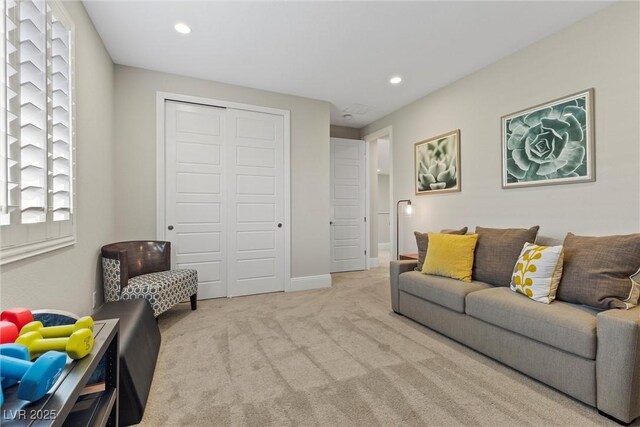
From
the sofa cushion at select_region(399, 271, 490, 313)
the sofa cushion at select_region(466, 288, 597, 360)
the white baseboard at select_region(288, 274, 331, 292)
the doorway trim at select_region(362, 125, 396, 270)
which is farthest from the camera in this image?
the doorway trim at select_region(362, 125, 396, 270)

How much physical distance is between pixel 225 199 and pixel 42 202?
86.1 inches

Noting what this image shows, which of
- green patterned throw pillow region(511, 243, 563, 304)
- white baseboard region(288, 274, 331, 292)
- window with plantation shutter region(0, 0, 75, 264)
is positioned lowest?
white baseboard region(288, 274, 331, 292)

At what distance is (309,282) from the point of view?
4094 millimetres

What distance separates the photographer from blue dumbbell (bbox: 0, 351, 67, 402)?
0.63m

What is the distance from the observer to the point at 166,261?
3096 mm

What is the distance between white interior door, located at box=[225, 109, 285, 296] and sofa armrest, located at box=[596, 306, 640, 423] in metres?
3.19

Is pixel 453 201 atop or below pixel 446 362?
atop

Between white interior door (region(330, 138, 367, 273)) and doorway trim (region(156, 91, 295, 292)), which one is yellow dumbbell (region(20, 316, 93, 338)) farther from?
white interior door (region(330, 138, 367, 273))

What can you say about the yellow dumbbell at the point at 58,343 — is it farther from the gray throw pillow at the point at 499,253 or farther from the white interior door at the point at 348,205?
the white interior door at the point at 348,205

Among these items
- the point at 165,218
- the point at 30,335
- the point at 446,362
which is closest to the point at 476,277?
the point at 446,362

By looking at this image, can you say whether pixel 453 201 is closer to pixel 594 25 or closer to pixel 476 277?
pixel 476 277

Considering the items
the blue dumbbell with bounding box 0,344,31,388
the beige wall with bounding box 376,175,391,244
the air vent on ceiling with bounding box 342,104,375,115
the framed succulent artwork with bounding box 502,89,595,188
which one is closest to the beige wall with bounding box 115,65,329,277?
the air vent on ceiling with bounding box 342,104,375,115

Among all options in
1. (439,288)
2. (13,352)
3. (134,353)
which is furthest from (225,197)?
(13,352)

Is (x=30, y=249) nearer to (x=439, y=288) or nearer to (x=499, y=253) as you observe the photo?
(x=439, y=288)
